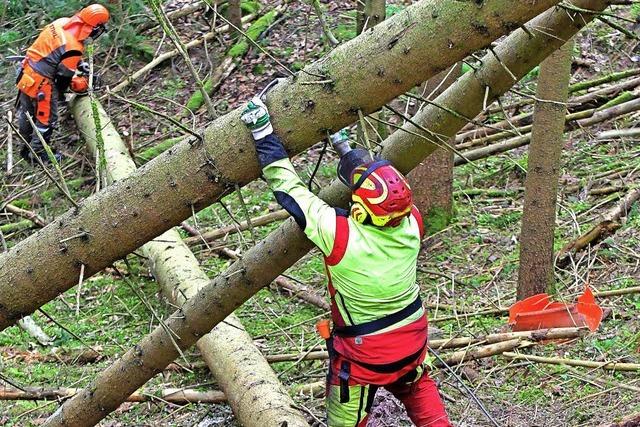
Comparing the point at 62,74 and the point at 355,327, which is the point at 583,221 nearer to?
the point at 355,327

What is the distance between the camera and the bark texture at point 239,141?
2588mm

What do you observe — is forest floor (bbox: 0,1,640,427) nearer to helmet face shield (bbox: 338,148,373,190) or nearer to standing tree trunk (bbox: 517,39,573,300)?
standing tree trunk (bbox: 517,39,573,300)

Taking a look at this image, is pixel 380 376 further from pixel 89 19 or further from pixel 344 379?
pixel 89 19

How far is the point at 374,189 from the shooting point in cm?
343

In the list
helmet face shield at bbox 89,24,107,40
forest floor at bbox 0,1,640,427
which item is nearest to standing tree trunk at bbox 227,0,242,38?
forest floor at bbox 0,1,640,427

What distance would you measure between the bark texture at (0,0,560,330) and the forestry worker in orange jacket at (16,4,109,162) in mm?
6572

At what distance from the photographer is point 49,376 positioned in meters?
6.23

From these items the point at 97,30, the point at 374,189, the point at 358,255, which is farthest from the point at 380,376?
the point at 97,30

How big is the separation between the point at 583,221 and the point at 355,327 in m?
3.99

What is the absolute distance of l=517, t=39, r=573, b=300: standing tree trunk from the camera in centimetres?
524

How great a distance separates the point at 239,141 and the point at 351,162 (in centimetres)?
76

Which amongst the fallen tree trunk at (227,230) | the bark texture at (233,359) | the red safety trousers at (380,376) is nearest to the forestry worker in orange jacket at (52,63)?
the fallen tree trunk at (227,230)

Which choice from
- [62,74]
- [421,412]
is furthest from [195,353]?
[62,74]

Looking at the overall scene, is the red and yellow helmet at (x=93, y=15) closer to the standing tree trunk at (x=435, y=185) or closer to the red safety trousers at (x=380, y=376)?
the standing tree trunk at (x=435, y=185)
